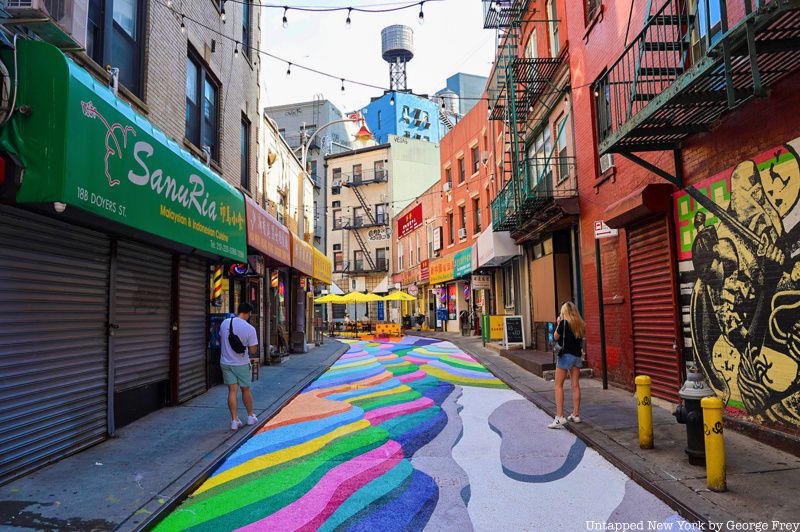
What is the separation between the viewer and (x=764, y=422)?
600 cm

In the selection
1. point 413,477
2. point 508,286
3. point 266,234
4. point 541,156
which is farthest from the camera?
point 508,286

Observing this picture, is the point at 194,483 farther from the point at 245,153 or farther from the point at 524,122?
the point at 524,122

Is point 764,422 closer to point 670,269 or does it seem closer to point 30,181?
point 670,269

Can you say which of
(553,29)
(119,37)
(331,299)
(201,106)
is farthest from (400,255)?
(119,37)

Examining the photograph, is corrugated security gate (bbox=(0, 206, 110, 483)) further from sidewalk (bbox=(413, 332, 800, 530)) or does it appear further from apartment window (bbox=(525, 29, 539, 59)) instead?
apartment window (bbox=(525, 29, 539, 59))

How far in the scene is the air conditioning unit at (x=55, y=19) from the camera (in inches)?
202

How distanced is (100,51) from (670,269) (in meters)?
8.94

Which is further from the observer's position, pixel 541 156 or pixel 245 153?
pixel 541 156

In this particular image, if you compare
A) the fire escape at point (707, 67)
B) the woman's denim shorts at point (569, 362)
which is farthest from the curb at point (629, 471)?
the fire escape at point (707, 67)

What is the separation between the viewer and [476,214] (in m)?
27.1

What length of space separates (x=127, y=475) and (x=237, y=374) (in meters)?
2.36

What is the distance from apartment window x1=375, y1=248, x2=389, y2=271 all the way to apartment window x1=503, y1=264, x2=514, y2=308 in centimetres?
2636

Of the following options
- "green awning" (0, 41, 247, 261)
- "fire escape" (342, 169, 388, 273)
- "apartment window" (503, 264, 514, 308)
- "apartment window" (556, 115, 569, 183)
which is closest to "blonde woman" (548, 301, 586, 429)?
"green awning" (0, 41, 247, 261)

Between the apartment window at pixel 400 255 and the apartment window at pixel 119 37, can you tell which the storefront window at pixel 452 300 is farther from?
the apartment window at pixel 119 37
